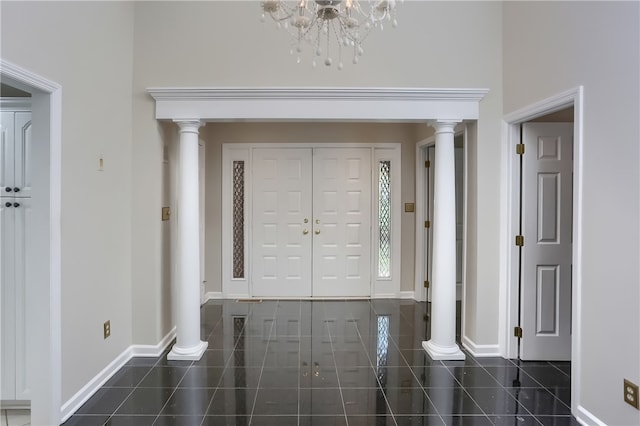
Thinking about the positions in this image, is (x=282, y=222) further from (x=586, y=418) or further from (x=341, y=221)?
(x=586, y=418)

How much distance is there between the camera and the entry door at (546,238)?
9.78 ft

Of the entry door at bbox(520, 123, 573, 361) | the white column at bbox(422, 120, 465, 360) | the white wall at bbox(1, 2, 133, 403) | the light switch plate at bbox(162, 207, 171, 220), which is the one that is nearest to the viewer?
the white wall at bbox(1, 2, 133, 403)

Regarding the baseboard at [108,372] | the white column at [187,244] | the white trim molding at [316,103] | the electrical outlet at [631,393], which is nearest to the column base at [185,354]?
the white column at [187,244]

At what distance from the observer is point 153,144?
3070mm

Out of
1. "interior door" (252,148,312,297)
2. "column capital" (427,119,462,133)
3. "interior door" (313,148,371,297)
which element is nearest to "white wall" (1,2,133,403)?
"interior door" (252,148,312,297)

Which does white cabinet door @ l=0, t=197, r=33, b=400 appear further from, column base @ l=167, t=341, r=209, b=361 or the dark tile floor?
column base @ l=167, t=341, r=209, b=361

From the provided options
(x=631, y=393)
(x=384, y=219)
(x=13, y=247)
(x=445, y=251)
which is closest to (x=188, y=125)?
(x=13, y=247)

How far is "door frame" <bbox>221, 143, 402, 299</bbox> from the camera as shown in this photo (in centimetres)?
475

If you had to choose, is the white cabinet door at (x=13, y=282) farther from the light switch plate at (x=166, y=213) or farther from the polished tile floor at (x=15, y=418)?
the light switch plate at (x=166, y=213)

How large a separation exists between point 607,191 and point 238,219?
392cm

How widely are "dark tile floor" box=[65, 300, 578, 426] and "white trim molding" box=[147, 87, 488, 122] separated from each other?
2074 mm

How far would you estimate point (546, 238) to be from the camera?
299cm

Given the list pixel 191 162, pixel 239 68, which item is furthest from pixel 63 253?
pixel 239 68

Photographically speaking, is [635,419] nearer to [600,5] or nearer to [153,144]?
[600,5]
